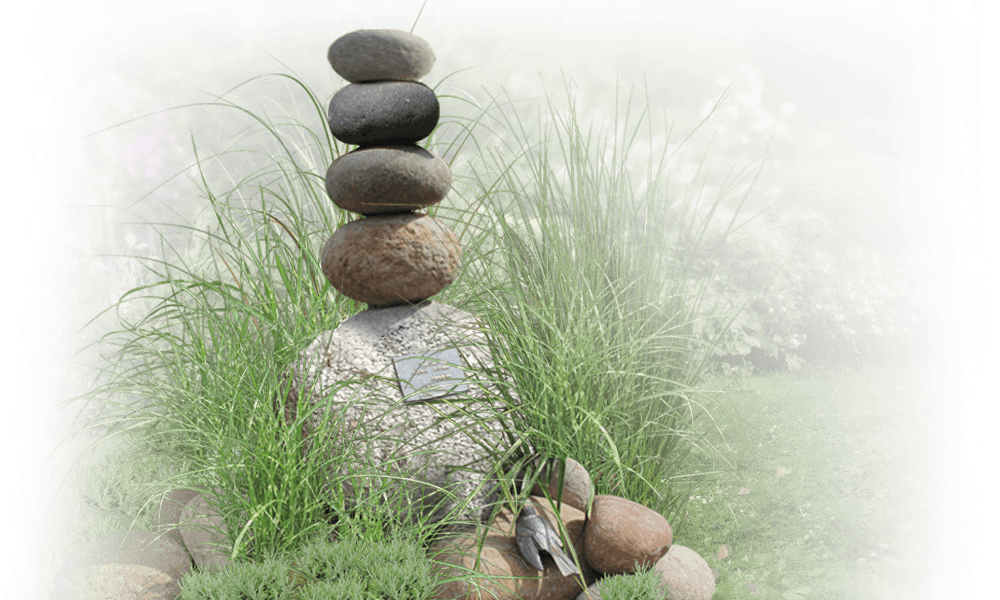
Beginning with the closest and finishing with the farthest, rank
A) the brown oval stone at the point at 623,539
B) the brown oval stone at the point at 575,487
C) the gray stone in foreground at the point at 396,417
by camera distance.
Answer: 1. the brown oval stone at the point at 623,539
2. the gray stone in foreground at the point at 396,417
3. the brown oval stone at the point at 575,487

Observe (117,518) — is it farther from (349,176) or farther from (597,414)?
(597,414)

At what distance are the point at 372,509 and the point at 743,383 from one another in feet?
11.3

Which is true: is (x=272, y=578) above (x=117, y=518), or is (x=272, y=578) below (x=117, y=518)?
above

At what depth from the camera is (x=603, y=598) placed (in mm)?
2312

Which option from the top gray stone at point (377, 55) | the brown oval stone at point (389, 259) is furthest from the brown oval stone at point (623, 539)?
the top gray stone at point (377, 55)

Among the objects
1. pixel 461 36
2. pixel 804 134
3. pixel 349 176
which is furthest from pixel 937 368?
pixel 461 36

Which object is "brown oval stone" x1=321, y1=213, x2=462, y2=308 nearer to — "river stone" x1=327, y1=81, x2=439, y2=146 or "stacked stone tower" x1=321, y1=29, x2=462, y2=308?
"stacked stone tower" x1=321, y1=29, x2=462, y2=308

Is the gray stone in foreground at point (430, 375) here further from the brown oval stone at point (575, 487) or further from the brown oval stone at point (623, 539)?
the brown oval stone at point (623, 539)

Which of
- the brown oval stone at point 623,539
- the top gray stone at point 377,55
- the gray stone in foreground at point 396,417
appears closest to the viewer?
the brown oval stone at point 623,539

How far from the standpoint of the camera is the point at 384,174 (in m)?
2.95

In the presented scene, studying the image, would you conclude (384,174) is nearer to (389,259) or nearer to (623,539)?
(389,259)

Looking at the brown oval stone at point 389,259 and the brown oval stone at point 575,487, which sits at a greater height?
the brown oval stone at point 389,259

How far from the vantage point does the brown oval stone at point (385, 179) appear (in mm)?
2953

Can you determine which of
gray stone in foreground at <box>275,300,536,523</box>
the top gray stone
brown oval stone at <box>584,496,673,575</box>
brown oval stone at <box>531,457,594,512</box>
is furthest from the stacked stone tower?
brown oval stone at <box>584,496,673,575</box>
